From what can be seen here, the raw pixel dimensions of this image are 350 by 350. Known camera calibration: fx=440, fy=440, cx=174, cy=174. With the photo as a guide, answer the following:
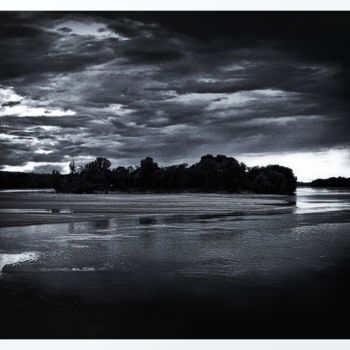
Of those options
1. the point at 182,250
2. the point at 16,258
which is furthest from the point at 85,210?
the point at 16,258

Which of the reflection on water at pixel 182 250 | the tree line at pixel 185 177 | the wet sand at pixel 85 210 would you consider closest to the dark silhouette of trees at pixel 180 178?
the tree line at pixel 185 177

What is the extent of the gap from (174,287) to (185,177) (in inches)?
6579

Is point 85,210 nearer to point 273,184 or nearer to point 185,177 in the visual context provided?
point 273,184

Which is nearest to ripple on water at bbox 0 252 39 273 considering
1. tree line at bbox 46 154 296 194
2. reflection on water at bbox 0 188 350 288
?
reflection on water at bbox 0 188 350 288

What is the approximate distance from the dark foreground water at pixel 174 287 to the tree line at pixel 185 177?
12329 cm

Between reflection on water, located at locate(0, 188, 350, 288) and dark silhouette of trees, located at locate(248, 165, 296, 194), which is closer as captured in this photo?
reflection on water, located at locate(0, 188, 350, 288)

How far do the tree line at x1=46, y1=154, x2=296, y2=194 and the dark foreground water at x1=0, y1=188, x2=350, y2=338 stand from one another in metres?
123

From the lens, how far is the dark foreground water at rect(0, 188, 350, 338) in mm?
6090

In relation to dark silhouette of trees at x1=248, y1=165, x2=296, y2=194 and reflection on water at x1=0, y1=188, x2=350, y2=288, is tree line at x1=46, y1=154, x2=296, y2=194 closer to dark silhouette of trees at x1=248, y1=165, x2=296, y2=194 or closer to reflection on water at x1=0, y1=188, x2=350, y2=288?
dark silhouette of trees at x1=248, y1=165, x2=296, y2=194

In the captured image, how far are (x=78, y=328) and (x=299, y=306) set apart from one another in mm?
3450

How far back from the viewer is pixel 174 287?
8.21 meters

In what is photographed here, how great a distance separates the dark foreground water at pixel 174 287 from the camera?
20.0ft

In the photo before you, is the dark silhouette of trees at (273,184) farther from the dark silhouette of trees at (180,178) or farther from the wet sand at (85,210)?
the wet sand at (85,210)

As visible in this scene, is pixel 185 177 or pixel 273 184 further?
pixel 185 177
